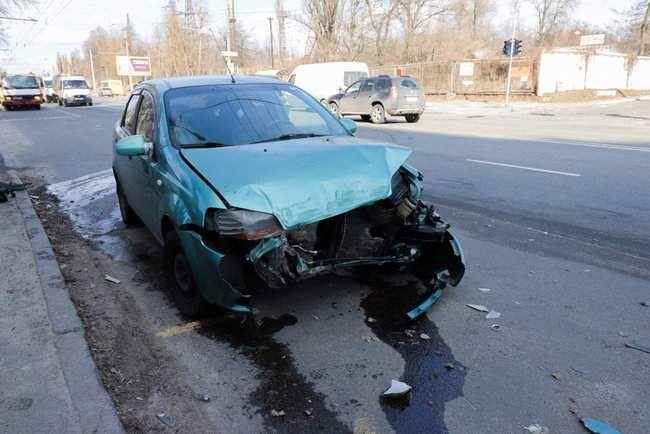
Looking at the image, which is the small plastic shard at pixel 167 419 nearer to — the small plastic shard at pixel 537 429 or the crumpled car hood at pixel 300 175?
the crumpled car hood at pixel 300 175

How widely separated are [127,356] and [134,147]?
1714 mm

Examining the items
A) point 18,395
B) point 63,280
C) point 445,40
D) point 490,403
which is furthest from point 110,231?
point 445,40

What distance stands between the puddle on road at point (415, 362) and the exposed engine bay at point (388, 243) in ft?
0.53

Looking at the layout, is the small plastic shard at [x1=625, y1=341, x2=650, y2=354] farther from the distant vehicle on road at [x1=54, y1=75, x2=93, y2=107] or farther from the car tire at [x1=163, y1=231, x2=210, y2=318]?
the distant vehicle on road at [x1=54, y1=75, x2=93, y2=107]

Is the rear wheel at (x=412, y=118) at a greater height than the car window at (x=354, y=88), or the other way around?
the car window at (x=354, y=88)

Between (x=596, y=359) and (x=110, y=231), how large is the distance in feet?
17.7

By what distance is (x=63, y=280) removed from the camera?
4293 mm

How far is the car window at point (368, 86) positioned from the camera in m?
19.5

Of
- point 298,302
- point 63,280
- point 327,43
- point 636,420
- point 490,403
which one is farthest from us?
point 327,43

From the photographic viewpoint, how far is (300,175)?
338cm

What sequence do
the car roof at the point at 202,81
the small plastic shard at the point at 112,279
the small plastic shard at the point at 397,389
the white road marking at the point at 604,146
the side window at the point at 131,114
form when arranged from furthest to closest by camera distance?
the white road marking at the point at 604,146, the side window at the point at 131,114, the car roof at the point at 202,81, the small plastic shard at the point at 112,279, the small plastic shard at the point at 397,389

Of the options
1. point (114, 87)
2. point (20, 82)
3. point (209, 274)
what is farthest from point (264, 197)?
point (114, 87)

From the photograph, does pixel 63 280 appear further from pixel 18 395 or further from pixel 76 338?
pixel 18 395

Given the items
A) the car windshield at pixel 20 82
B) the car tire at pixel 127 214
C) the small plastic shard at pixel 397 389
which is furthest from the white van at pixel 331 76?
the car windshield at pixel 20 82
